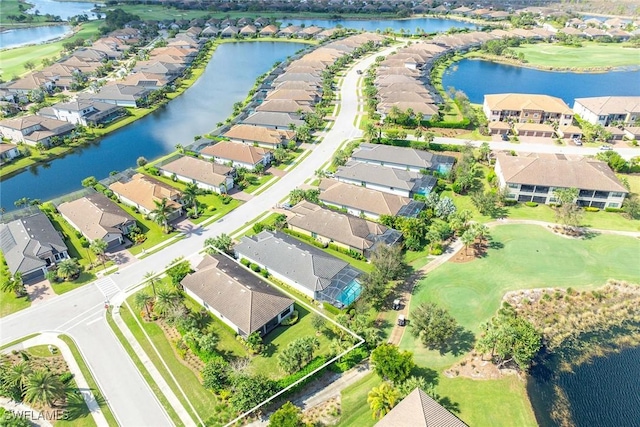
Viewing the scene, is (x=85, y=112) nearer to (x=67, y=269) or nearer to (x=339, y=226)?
(x=67, y=269)

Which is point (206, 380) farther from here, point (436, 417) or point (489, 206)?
point (489, 206)

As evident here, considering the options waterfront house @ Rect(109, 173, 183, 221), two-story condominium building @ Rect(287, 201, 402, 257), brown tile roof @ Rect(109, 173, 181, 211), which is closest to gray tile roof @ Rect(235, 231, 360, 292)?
two-story condominium building @ Rect(287, 201, 402, 257)

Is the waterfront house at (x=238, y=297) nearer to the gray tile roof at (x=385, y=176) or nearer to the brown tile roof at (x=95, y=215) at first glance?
the brown tile roof at (x=95, y=215)

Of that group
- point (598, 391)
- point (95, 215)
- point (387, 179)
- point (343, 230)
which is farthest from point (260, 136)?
point (598, 391)

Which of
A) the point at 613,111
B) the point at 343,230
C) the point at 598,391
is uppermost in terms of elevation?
the point at 613,111

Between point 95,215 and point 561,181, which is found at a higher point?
point 561,181

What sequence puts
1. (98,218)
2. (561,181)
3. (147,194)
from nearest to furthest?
(98,218) → (561,181) → (147,194)

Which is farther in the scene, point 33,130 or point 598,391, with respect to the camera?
point 33,130
